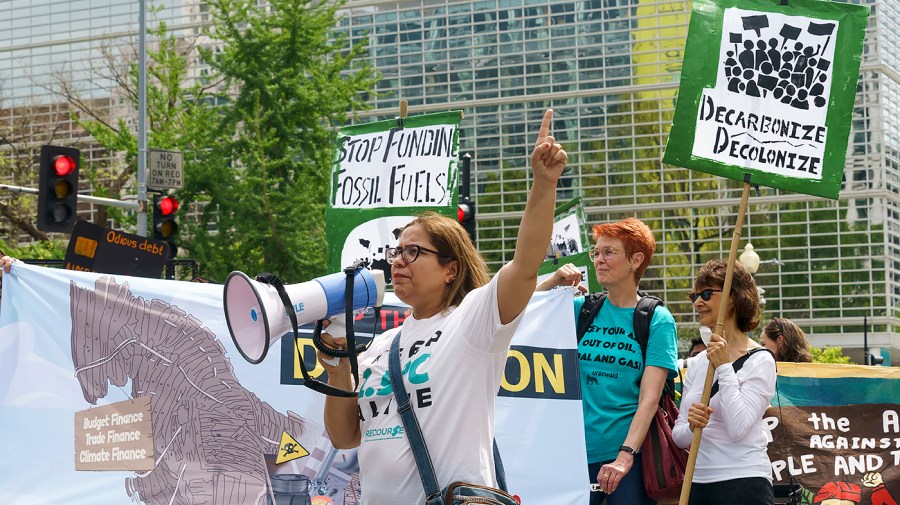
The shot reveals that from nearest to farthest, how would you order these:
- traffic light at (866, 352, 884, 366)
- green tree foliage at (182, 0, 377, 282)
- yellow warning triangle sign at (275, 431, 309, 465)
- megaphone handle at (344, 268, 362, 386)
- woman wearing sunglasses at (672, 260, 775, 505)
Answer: megaphone handle at (344, 268, 362, 386), woman wearing sunglasses at (672, 260, 775, 505), yellow warning triangle sign at (275, 431, 309, 465), traffic light at (866, 352, 884, 366), green tree foliage at (182, 0, 377, 282)

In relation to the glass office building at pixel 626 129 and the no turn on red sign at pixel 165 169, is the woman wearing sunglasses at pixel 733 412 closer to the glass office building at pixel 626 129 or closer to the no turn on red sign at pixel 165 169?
the no turn on red sign at pixel 165 169

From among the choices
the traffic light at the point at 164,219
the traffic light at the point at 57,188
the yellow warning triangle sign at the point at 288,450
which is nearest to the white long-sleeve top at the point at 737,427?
the yellow warning triangle sign at the point at 288,450

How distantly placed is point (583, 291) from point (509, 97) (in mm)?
32076

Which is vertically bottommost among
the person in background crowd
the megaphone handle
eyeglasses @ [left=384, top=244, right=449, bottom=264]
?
the person in background crowd

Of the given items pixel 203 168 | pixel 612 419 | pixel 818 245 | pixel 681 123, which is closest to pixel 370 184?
pixel 681 123

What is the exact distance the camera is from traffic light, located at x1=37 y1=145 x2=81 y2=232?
48.9 ft

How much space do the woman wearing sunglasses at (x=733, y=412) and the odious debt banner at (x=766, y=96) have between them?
0.64 meters

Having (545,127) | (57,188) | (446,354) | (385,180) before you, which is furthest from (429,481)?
(57,188)

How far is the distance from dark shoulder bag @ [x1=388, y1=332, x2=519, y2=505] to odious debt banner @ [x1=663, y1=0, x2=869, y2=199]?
2440 mm

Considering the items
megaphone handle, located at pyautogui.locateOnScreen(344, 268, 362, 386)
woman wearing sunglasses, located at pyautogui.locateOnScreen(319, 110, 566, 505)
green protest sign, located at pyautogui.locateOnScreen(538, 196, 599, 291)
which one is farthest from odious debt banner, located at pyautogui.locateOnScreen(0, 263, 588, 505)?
green protest sign, located at pyautogui.locateOnScreen(538, 196, 599, 291)

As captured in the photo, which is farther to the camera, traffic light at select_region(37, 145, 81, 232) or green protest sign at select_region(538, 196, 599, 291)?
traffic light at select_region(37, 145, 81, 232)

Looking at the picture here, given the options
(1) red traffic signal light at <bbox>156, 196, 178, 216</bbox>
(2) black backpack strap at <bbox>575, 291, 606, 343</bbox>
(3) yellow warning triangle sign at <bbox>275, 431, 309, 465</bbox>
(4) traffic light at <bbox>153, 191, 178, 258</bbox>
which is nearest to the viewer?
(2) black backpack strap at <bbox>575, 291, 606, 343</bbox>

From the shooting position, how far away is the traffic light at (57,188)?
14.9 m

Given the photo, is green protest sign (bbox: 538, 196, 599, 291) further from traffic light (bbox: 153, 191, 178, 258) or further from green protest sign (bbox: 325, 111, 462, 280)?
traffic light (bbox: 153, 191, 178, 258)
